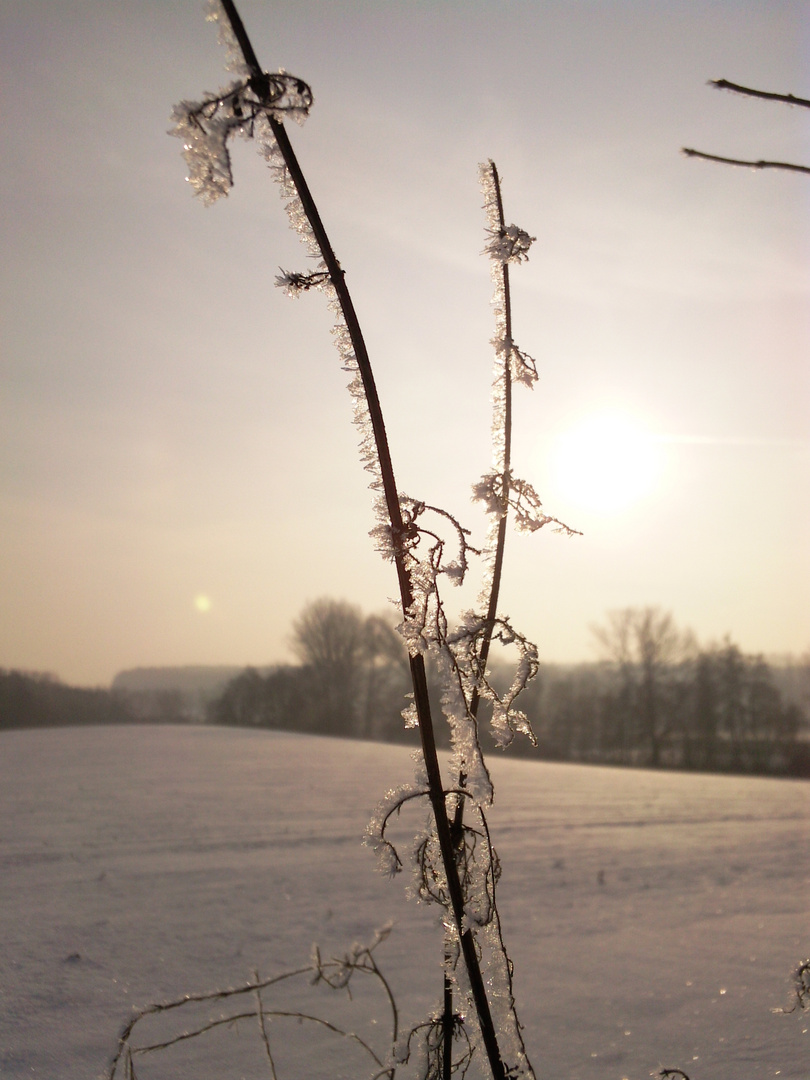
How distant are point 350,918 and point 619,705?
112 feet

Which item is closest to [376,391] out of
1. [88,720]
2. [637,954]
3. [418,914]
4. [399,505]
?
[399,505]

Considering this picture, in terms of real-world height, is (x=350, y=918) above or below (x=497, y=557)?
below

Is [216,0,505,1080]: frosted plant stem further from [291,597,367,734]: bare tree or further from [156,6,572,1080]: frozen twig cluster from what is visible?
[291,597,367,734]: bare tree

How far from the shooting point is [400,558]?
781 millimetres

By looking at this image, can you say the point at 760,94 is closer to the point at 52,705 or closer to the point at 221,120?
the point at 221,120

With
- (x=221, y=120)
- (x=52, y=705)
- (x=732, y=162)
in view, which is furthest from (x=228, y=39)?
(x=52, y=705)

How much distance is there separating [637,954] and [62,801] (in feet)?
23.5

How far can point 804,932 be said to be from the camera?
473 centimetres

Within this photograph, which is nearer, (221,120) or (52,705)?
(221,120)

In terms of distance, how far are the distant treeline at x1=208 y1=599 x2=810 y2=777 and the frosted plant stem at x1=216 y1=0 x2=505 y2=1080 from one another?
30956 mm

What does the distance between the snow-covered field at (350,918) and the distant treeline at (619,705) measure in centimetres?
2210

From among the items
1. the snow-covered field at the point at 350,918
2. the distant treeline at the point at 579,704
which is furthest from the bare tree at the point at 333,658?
A: the snow-covered field at the point at 350,918

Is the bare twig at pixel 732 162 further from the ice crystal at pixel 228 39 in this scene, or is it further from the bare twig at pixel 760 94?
the ice crystal at pixel 228 39

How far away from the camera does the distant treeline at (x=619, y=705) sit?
3334cm
